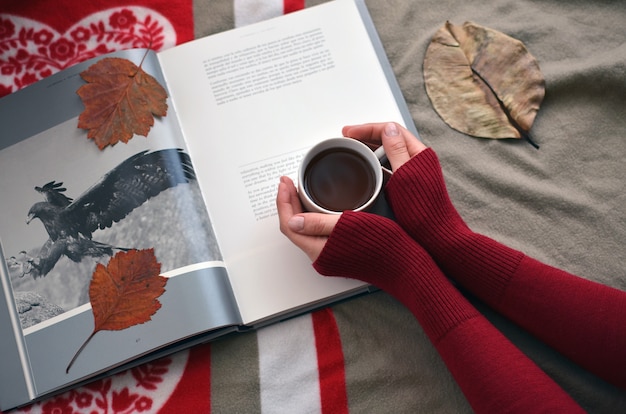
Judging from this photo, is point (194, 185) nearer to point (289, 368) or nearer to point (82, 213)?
point (82, 213)

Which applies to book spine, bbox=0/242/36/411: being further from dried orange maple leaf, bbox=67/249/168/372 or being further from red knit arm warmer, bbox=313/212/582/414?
red knit arm warmer, bbox=313/212/582/414

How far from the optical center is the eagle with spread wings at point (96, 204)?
0.60m

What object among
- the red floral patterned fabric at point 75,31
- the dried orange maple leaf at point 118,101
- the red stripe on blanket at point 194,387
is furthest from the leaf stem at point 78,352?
the red floral patterned fabric at point 75,31

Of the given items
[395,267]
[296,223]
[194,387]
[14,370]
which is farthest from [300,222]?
[14,370]

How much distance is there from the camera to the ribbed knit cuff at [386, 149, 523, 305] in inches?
22.8

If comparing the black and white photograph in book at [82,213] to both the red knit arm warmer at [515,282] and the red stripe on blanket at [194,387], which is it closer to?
the red stripe on blanket at [194,387]

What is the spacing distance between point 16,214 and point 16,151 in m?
0.08

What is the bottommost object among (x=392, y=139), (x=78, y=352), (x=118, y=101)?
(x=78, y=352)

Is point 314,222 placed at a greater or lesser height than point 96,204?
lesser

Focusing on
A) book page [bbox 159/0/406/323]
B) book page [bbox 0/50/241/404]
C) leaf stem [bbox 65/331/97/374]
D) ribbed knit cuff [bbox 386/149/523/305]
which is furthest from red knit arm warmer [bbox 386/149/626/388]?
leaf stem [bbox 65/331/97/374]

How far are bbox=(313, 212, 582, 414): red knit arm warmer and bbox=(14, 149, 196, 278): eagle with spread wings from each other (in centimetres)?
21

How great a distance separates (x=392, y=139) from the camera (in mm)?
595

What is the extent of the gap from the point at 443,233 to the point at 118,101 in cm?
42

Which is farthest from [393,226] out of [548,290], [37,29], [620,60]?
[37,29]
